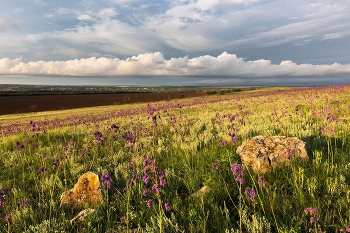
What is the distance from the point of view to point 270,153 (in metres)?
4.70

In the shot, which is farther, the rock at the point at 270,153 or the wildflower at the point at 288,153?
the rock at the point at 270,153

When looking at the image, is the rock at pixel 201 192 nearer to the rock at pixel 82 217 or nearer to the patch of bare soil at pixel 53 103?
the rock at pixel 82 217

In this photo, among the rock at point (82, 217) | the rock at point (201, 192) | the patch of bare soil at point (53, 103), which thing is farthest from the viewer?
the patch of bare soil at point (53, 103)

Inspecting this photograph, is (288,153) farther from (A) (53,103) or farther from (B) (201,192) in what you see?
(A) (53,103)

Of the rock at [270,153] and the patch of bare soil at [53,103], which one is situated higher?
the rock at [270,153]

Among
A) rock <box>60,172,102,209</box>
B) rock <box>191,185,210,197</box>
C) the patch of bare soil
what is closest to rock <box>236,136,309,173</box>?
rock <box>191,185,210,197</box>

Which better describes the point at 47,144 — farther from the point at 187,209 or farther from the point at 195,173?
the point at 187,209

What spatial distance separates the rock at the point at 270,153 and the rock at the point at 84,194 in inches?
107

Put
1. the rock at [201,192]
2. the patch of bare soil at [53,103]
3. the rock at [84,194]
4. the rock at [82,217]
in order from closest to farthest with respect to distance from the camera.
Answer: the rock at [82,217]
the rock at [201,192]
the rock at [84,194]
the patch of bare soil at [53,103]

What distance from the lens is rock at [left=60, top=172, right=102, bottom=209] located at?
4098 mm

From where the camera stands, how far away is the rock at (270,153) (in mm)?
4465

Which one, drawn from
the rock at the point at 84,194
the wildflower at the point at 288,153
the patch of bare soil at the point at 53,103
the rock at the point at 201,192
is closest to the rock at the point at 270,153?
the wildflower at the point at 288,153

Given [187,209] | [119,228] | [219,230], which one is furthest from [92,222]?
[219,230]

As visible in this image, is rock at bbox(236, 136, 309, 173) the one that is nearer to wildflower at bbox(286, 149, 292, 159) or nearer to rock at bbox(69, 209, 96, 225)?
wildflower at bbox(286, 149, 292, 159)
